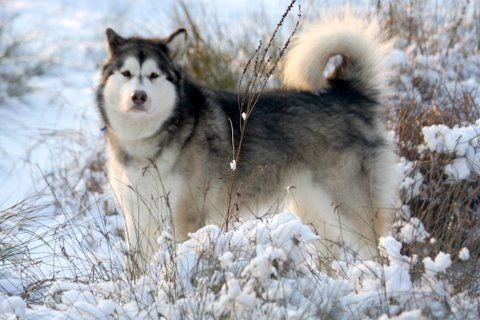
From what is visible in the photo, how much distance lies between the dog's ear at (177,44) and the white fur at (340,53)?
629mm

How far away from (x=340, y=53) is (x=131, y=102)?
3.94 feet

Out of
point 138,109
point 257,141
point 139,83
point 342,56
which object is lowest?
point 257,141

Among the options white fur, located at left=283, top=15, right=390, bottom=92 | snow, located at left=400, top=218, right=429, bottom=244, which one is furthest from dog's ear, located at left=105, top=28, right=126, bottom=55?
snow, located at left=400, top=218, right=429, bottom=244

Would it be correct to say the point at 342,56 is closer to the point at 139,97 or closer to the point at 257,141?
the point at 257,141

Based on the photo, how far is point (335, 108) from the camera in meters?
4.36

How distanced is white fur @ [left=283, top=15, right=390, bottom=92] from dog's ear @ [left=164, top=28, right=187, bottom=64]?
24.8 inches

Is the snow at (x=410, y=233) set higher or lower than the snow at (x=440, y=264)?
lower

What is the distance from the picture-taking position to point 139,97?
13.1 feet

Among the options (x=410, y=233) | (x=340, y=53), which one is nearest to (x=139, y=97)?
(x=340, y=53)

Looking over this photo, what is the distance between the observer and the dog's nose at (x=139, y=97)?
3.99 m

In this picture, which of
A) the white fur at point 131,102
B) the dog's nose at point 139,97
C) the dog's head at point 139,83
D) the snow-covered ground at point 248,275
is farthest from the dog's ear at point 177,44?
the snow-covered ground at point 248,275

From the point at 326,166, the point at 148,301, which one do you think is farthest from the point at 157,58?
the point at 148,301

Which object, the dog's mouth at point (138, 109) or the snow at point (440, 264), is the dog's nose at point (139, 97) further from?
the snow at point (440, 264)

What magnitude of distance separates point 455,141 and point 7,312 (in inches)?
95.7
